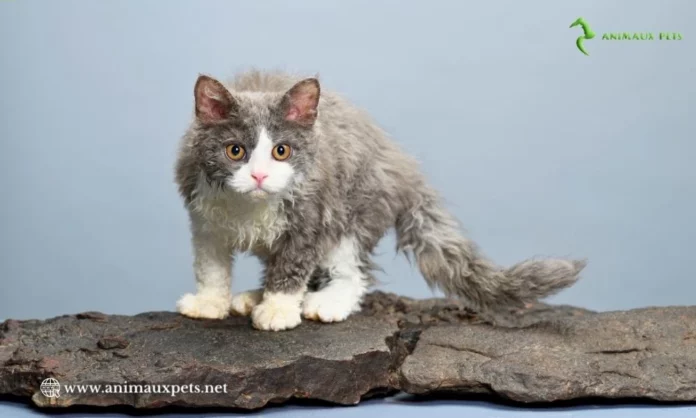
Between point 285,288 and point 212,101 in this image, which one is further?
point 285,288

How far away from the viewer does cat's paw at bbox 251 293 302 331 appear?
3.89 meters

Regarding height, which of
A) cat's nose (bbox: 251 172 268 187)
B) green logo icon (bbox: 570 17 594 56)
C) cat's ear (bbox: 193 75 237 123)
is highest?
green logo icon (bbox: 570 17 594 56)

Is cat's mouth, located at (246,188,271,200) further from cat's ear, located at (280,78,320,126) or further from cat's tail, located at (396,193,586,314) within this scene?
cat's tail, located at (396,193,586,314)

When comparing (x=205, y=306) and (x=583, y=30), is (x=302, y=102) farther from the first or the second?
(x=583, y=30)

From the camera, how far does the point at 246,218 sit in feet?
12.4

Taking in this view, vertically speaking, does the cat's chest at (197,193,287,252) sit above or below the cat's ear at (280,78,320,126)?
below

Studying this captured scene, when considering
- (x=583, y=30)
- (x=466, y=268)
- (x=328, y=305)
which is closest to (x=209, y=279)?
(x=328, y=305)

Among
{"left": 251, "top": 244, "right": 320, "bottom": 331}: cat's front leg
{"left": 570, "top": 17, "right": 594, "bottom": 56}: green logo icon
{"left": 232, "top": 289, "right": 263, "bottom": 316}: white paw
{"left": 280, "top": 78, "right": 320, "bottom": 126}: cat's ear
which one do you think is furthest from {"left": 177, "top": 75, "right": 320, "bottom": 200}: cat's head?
{"left": 570, "top": 17, "right": 594, "bottom": 56}: green logo icon

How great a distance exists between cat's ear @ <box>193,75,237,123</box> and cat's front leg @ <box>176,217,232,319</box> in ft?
1.93

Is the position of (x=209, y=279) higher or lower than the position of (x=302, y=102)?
lower

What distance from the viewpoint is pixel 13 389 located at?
3.46 m

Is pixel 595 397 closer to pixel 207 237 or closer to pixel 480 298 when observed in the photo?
pixel 480 298

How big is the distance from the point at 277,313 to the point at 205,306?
1.14 feet

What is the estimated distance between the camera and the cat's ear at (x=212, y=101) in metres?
3.49
